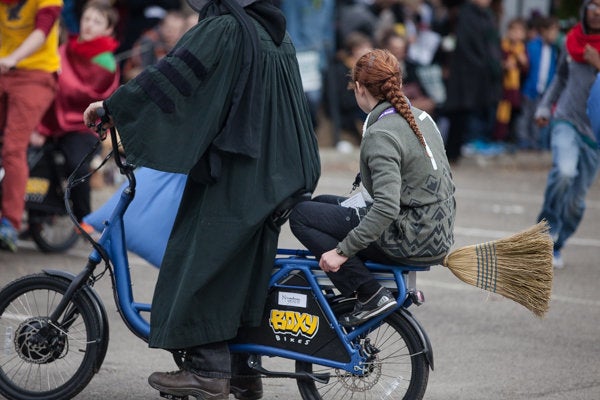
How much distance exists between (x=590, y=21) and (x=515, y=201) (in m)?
4.30

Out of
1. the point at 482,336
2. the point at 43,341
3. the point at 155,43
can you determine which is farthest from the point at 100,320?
the point at 155,43

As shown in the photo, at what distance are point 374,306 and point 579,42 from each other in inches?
164

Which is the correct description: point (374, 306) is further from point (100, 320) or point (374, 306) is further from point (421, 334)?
point (100, 320)

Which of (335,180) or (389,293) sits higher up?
(389,293)

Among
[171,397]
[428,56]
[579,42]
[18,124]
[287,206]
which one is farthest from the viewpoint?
[428,56]

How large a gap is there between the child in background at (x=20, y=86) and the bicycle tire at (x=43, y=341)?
3057 millimetres

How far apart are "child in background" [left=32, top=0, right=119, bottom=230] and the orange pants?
359 millimetres

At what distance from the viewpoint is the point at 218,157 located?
4.78 metres

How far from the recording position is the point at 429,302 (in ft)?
25.3

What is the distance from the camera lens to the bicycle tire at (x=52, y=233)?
8.73m

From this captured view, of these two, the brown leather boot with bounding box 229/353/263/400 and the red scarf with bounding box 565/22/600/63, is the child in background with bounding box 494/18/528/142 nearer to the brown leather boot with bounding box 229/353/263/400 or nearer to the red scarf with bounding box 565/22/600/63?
the red scarf with bounding box 565/22/600/63

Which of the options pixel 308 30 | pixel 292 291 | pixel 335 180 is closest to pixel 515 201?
pixel 335 180

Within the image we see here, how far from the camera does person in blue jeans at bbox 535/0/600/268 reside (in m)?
8.14

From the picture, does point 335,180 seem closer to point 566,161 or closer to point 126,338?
point 566,161
